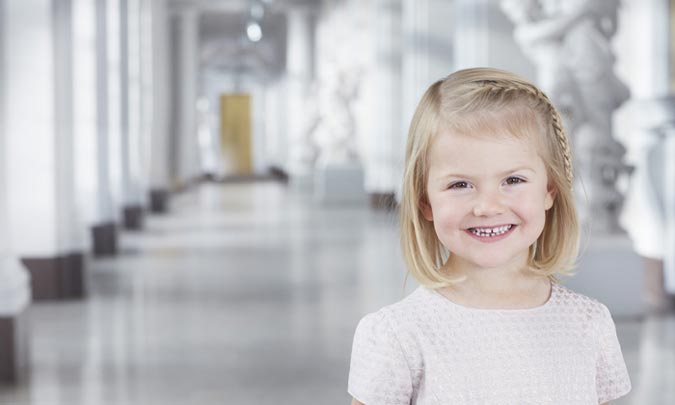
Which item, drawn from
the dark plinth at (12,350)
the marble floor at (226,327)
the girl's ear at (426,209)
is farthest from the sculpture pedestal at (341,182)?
the girl's ear at (426,209)

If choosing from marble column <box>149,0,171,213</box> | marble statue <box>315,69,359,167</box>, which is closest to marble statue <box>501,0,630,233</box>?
A: marble column <box>149,0,171,213</box>

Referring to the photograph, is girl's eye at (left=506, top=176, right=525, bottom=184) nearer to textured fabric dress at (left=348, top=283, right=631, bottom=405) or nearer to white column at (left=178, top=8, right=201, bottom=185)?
textured fabric dress at (left=348, top=283, right=631, bottom=405)

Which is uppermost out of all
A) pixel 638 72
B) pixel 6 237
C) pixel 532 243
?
pixel 638 72

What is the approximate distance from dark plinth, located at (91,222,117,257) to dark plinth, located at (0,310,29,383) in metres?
6.39

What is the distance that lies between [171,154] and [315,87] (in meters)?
5.62

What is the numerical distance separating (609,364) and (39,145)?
714 cm

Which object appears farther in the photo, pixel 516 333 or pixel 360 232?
pixel 360 232

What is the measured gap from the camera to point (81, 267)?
8.55 meters

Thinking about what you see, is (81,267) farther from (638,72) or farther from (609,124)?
(638,72)

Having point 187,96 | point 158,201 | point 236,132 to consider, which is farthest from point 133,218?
point 236,132

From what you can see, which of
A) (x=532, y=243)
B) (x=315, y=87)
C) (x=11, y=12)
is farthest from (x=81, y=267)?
(x=315, y=87)

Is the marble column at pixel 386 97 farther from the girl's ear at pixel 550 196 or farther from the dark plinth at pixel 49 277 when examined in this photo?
the girl's ear at pixel 550 196

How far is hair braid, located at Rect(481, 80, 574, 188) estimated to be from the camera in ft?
5.29

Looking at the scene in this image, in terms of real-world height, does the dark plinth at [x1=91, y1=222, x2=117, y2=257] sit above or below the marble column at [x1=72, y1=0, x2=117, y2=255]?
below
